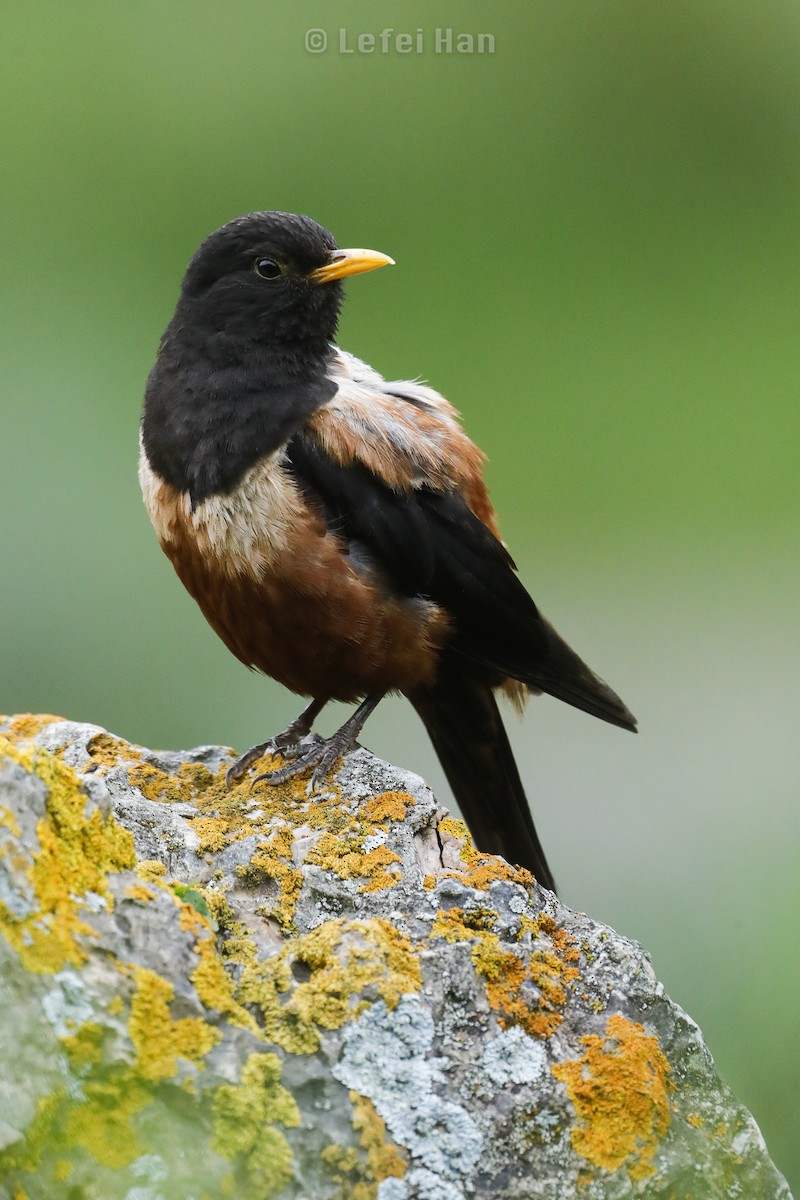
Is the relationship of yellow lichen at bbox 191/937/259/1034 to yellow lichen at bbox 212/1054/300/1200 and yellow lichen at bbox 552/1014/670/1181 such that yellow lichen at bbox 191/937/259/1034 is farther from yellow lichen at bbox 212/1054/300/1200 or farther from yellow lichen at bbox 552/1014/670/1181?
yellow lichen at bbox 552/1014/670/1181

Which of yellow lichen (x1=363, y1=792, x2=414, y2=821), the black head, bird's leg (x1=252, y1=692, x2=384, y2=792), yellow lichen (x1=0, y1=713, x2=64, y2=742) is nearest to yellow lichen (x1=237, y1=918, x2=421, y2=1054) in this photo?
yellow lichen (x1=363, y1=792, x2=414, y2=821)

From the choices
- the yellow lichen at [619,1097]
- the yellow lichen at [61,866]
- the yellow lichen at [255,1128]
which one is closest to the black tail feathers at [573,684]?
the yellow lichen at [619,1097]

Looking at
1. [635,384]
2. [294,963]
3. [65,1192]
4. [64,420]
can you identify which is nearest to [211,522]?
[294,963]

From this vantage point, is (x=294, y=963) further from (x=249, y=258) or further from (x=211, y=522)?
(x=249, y=258)

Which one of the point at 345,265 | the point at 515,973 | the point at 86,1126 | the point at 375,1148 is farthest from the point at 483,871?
the point at 345,265

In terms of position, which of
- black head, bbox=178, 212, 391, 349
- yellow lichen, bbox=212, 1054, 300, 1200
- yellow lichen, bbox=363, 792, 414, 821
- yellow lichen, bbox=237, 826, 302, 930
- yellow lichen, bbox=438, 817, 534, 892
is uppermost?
black head, bbox=178, 212, 391, 349

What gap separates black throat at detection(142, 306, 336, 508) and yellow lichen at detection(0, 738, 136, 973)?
2.13 m

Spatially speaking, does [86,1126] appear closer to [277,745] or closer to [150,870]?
[150,870]

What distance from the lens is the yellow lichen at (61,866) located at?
8.21 ft

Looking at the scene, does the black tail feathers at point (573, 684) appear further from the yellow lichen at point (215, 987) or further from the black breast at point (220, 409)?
the yellow lichen at point (215, 987)

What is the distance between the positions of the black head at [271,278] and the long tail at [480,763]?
1569mm

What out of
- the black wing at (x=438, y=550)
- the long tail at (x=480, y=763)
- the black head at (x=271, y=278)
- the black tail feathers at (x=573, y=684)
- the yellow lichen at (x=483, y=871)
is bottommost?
the yellow lichen at (x=483, y=871)

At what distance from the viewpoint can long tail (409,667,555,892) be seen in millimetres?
5285

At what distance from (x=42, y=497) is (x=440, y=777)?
13.7 feet
